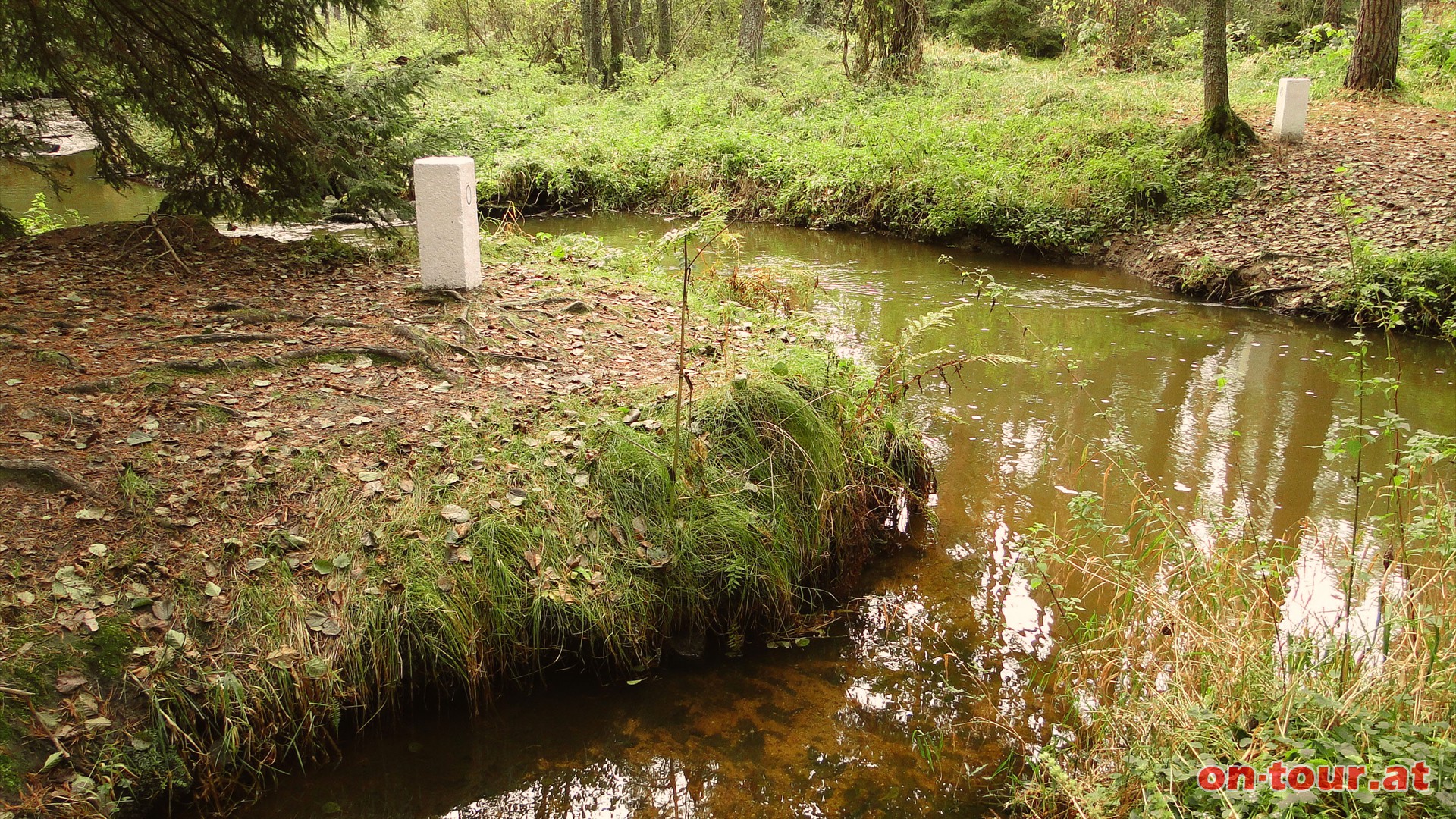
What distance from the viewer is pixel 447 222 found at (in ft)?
23.6

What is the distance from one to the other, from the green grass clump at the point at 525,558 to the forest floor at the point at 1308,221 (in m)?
7.38

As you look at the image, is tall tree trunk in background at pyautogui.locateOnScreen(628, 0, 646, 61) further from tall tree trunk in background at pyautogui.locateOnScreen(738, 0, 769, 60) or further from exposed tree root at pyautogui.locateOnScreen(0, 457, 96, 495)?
exposed tree root at pyautogui.locateOnScreen(0, 457, 96, 495)

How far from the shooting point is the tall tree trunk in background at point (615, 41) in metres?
25.5

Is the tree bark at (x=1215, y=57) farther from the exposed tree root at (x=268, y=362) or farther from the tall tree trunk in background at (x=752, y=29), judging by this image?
the tall tree trunk in background at (x=752, y=29)

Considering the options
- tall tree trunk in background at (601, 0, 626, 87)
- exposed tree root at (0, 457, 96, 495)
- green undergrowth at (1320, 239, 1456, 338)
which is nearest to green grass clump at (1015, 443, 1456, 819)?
exposed tree root at (0, 457, 96, 495)

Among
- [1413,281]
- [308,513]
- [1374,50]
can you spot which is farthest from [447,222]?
[1374,50]

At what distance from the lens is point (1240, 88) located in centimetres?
1780

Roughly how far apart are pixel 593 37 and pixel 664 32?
149 inches

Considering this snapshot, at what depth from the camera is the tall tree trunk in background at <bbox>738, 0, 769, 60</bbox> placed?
23.9 meters

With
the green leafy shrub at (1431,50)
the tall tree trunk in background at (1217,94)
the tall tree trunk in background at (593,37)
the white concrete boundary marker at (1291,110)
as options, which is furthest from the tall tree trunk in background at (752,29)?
the green leafy shrub at (1431,50)

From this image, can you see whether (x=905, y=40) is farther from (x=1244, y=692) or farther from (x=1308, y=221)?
(x=1244, y=692)

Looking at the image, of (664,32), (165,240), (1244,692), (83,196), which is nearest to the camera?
(1244,692)

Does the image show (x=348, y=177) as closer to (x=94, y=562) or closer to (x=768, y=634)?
(x=94, y=562)

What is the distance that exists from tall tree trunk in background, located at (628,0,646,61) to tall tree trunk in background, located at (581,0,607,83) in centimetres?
277
